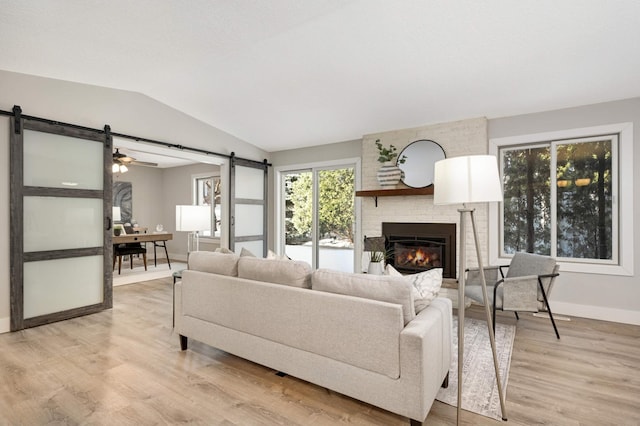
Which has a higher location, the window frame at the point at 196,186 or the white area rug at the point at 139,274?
the window frame at the point at 196,186

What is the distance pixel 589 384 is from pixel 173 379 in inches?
116

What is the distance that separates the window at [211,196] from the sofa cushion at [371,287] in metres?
5.95

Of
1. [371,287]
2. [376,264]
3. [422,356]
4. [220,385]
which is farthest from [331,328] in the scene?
[376,264]

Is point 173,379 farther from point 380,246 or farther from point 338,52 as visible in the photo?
point 338,52

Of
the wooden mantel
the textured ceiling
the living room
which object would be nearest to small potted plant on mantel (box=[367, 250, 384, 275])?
the living room

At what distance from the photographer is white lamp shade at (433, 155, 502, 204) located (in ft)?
5.77

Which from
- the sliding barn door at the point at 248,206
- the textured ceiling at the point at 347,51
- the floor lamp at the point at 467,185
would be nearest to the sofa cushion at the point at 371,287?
the floor lamp at the point at 467,185

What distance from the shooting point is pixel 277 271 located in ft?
7.59

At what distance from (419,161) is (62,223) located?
4.59 metres

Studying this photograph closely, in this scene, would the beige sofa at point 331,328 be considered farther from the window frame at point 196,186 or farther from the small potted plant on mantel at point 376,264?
the window frame at point 196,186

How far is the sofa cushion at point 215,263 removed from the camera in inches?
102

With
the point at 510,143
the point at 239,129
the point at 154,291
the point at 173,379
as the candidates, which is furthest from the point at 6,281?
the point at 510,143

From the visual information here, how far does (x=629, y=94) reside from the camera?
11.5 ft

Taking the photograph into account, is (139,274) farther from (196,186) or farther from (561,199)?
(561,199)
